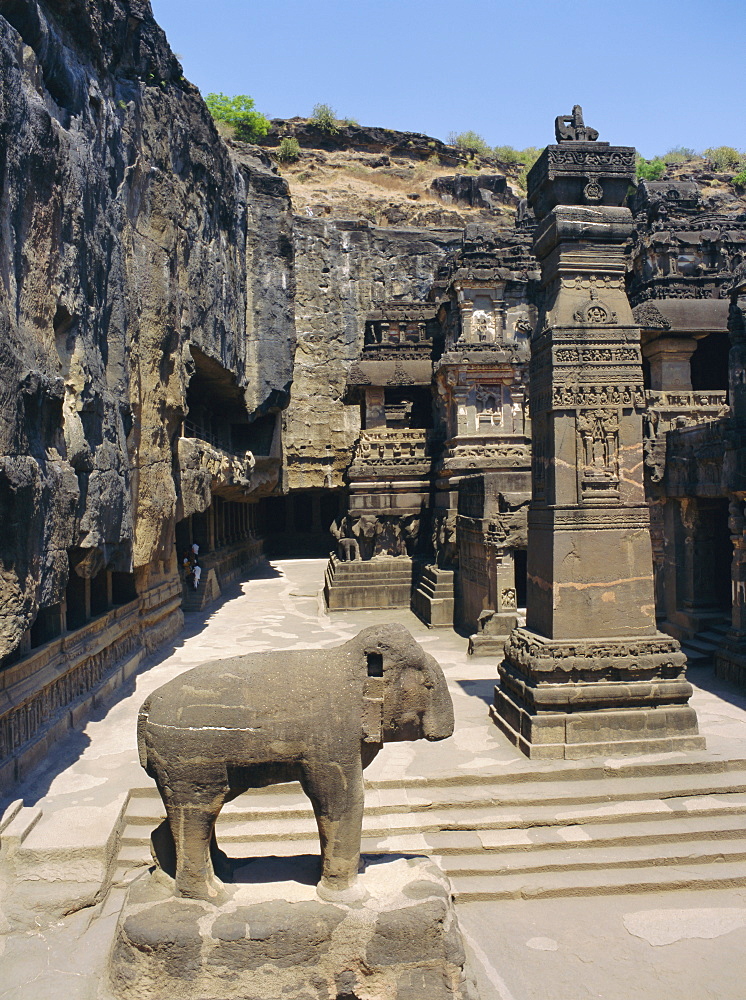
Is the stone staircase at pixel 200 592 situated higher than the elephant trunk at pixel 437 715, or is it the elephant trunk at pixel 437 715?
the elephant trunk at pixel 437 715

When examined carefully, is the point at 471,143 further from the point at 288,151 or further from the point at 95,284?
the point at 95,284

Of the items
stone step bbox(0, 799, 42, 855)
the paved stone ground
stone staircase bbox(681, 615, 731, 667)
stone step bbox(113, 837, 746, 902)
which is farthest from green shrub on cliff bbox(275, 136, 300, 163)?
stone step bbox(113, 837, 746, 902)

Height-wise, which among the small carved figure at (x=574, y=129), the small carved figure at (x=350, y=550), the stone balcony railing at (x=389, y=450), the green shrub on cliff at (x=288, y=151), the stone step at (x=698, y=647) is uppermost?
the green shrub on cliff at (x=288, y=151)

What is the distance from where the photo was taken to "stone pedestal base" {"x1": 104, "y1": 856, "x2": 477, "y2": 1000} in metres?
3.82

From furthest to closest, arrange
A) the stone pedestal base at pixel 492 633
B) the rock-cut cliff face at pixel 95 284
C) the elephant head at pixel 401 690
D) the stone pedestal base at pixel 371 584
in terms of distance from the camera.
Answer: the stone pedestal base at pixel 371 584 < the stone pedestal base at pixel 492 633 < the rock-cut cliff face at pixel 95 284 < the elephant head at pixel 401 690

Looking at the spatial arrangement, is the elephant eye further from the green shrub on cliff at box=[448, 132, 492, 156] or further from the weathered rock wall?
the green shrub on cliff at box=[448, 132, 492, 156]

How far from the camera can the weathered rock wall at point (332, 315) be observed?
31391mm

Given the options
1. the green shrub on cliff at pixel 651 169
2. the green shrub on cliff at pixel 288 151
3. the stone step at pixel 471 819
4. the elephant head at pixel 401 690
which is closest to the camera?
the elephant head at pixel 401 690

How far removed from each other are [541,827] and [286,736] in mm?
3034

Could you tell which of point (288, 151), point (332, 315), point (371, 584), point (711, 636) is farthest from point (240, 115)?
point (711, 636)

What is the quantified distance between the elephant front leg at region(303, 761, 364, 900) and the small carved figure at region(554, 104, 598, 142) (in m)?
7.34

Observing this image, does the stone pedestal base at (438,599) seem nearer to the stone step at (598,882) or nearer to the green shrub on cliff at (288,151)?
the stone step at (598,882)

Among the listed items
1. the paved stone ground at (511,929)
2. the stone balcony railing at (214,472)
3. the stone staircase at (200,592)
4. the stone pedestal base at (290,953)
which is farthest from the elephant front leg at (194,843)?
the stone staircase at (200,592)

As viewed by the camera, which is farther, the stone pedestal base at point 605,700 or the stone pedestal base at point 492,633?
the stone pedestal base at point 492,633
